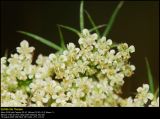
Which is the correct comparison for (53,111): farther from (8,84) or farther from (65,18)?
(65,18)

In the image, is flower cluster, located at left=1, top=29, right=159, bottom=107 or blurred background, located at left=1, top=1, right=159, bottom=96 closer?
flower cluster, located at left=1, top=29, right=159, bottom=107

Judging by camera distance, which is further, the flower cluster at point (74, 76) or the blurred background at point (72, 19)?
the blurred background at point (72, 19)

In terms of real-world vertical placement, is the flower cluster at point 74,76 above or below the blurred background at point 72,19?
below

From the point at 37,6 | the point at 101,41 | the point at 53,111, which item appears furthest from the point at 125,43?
the point at 37,6

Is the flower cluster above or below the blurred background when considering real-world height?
below
